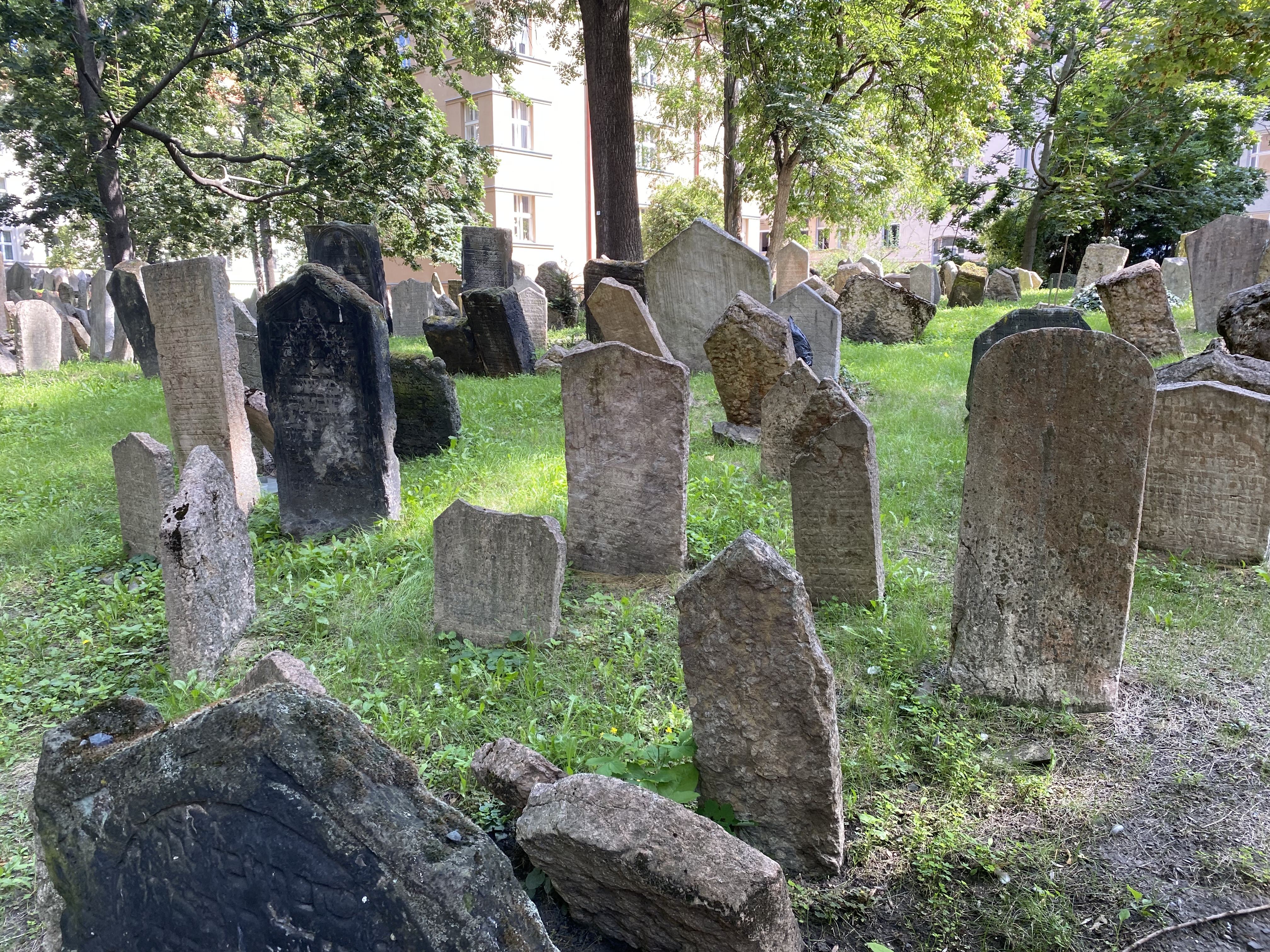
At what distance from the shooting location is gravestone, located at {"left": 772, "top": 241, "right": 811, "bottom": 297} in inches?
674

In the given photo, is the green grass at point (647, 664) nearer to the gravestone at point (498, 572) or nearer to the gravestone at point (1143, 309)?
the gravestone at point (498, 572)

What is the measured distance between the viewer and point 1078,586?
3.29 meters

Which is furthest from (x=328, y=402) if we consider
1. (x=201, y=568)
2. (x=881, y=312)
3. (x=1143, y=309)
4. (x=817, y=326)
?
(x=881, y=312)

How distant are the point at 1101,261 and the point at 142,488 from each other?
689 inches

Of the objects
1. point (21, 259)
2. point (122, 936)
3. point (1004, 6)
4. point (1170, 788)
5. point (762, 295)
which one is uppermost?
point (1004, 6)

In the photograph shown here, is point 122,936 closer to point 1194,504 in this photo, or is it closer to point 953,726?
point 953,726

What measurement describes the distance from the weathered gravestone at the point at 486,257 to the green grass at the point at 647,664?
8486 millimetres

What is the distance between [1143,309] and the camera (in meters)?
9.52

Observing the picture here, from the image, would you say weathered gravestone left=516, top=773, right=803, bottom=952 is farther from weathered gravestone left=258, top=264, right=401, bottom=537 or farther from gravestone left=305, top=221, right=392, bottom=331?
gravestone left=305, top=221, right=392, bottom=331

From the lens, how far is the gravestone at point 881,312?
43.6ft

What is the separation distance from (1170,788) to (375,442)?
15.9 feet

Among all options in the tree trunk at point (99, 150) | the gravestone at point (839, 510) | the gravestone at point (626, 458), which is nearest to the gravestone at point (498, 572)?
the gravestone at point (626, 458)

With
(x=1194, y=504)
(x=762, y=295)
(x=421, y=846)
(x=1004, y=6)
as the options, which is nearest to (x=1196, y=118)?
(x=1004, y=6)

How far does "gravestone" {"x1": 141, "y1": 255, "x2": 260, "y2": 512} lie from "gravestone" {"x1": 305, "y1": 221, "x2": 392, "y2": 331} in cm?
428
